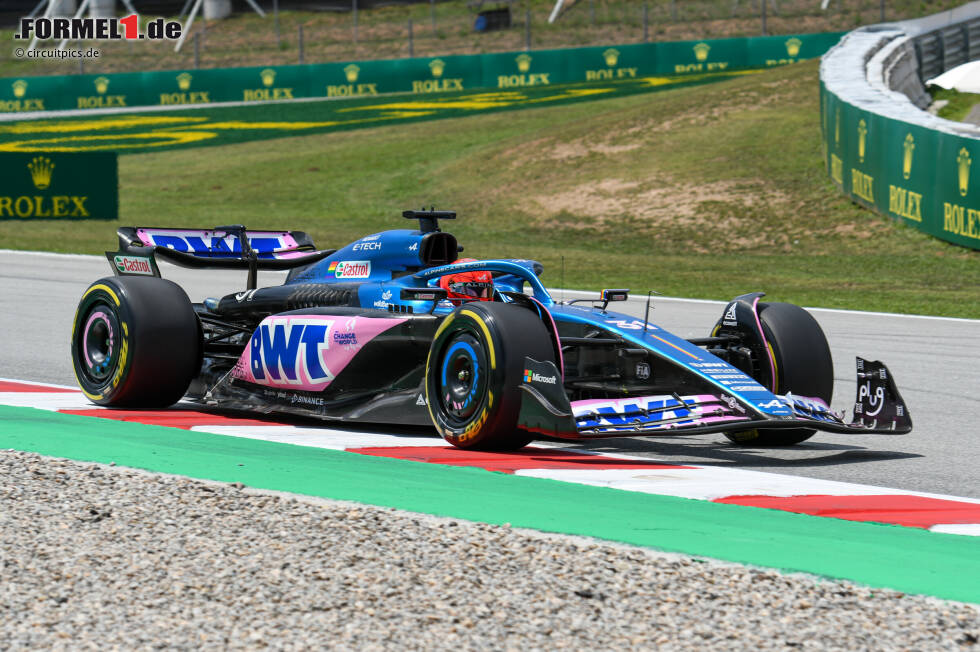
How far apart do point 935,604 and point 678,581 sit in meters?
0.75

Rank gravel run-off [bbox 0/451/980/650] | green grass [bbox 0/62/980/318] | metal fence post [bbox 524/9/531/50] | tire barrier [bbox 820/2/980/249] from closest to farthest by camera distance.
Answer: gravel run-off [bbox 0/451/980/650], tire barrier [bbox 820/2/980/249], green grass [bbox 0/62/980/318], metal fence post [bbox 524/9/531/50]

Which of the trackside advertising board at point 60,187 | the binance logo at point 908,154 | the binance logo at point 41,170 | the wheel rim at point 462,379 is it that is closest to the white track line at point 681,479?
the wheel rim at point 462,379

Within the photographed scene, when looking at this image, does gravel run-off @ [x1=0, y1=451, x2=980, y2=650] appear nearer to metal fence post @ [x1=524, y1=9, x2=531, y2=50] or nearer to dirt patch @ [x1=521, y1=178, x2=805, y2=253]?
dirt patch @ [x1=521, y1=178, x2=805, y2=253]

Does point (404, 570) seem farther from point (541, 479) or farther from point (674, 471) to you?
point (674, 471)

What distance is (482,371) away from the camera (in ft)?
20.9

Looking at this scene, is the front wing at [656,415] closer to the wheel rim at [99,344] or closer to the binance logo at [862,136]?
the wheel rim at [99,344]

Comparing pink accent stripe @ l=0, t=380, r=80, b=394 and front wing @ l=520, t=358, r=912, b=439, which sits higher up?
front wing @ l=520, t=358, r=912, b=439

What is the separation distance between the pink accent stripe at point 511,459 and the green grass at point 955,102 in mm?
20843

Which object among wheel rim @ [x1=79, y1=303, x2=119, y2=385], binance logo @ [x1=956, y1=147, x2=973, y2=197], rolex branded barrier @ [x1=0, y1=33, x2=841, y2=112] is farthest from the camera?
rolex branded barrier @ [x1=0, y1=33, x2=841, y2=112]

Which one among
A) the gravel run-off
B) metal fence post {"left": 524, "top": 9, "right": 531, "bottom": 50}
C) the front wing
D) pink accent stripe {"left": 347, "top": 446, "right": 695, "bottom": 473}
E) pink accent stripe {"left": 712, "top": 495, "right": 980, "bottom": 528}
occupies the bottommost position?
pink accent stripe {"left": 347, "top": 446, "right": 695, "bottom": 473}

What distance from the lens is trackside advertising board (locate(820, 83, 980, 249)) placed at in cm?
1745

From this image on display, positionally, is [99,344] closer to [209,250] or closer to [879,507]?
[209,250]

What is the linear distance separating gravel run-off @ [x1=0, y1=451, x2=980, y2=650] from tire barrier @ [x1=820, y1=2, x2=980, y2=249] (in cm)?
1396

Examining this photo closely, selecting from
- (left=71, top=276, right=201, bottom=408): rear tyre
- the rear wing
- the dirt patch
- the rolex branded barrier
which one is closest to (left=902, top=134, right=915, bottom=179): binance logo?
the dirt patch
